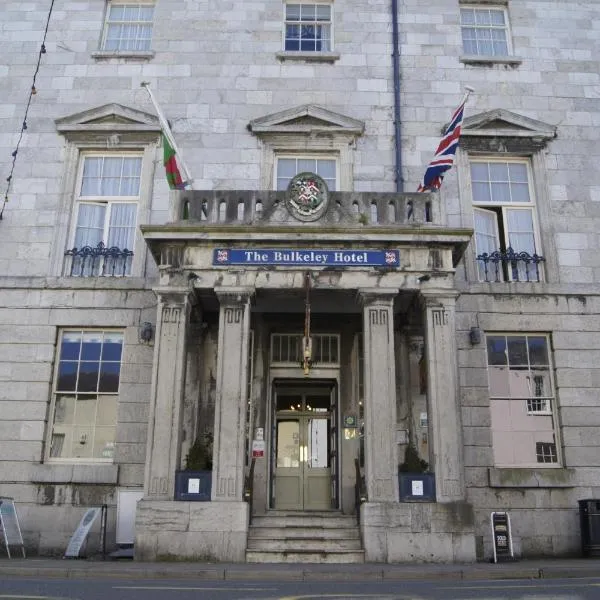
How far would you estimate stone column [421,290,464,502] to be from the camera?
1198cm

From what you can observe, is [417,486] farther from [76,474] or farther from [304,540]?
[76,474]

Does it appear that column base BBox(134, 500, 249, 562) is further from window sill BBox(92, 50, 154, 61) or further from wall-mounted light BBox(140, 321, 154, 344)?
window sill BBox(92, 50, 154, 61)

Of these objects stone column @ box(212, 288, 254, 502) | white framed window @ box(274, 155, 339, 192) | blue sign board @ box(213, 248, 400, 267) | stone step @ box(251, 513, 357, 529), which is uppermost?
white framed window @ box(274, 155, 339, 192)

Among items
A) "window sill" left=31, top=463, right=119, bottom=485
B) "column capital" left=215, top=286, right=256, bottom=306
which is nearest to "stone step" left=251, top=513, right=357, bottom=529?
"window sill" left=31, top=463, right=119, bottom=485

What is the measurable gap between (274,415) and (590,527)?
6919mm

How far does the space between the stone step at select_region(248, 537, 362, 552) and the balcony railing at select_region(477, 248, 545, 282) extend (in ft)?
23.0

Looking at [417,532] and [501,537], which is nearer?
[417,532]

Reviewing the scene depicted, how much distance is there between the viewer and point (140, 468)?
14078 mm

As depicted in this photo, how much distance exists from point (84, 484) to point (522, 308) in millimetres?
10204

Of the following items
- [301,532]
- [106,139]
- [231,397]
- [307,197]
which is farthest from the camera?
[106,139]

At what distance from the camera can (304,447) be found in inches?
617

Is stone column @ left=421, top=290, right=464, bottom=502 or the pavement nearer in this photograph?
the pavement

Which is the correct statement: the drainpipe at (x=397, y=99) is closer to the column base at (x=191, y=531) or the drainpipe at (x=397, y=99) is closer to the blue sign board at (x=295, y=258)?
Answer: the blue sign board at (x=295, y=258)

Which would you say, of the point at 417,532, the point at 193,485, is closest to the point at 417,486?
the point at 417,532
